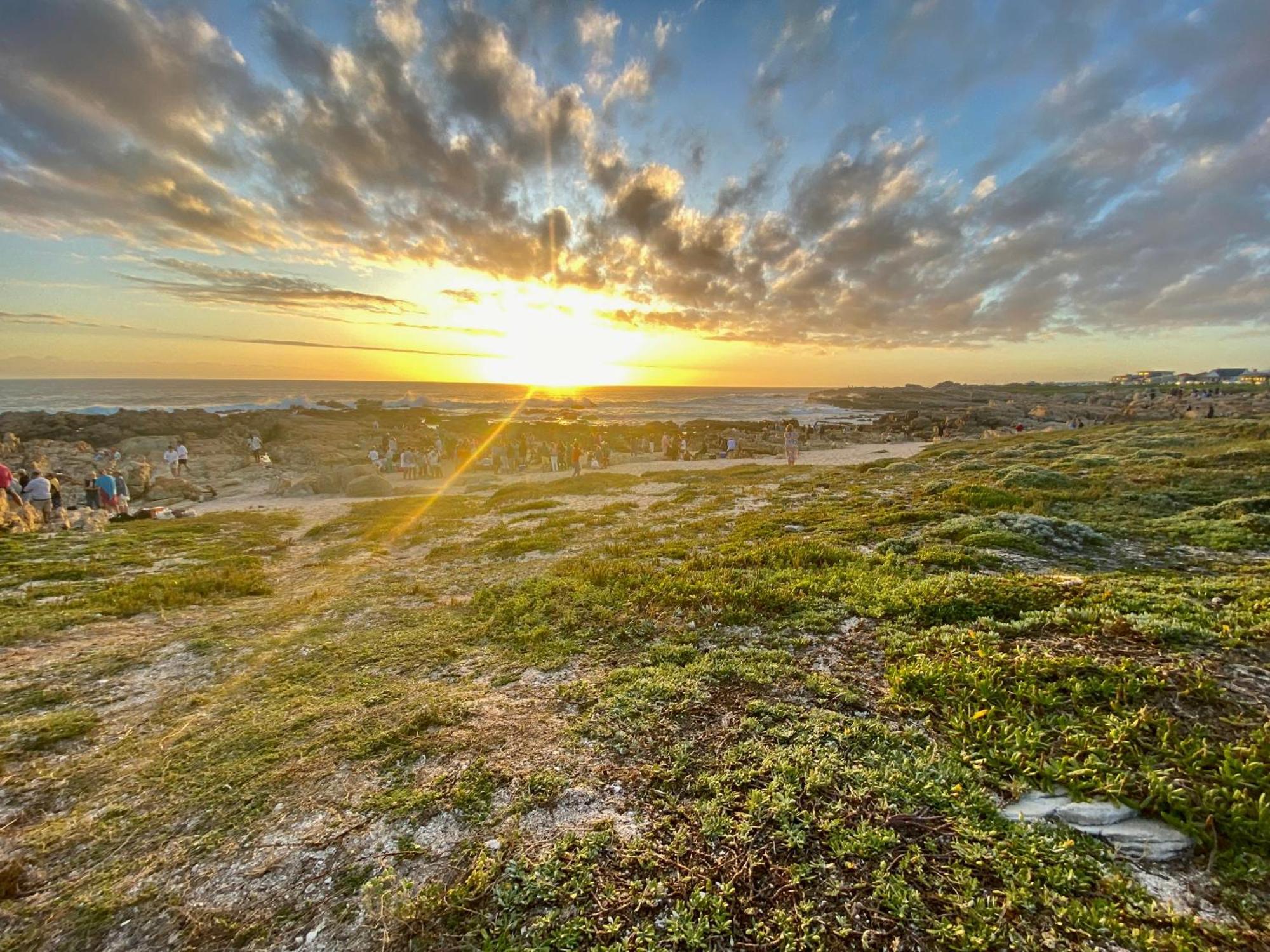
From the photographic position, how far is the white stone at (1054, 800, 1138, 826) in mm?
3057

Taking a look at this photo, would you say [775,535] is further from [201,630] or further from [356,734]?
[201,630]

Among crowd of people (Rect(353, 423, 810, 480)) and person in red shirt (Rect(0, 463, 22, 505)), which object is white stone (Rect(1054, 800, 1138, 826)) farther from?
person in red shirt (Rect(0, 463, 22, 505))

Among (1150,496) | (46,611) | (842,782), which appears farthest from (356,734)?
(1150,496)

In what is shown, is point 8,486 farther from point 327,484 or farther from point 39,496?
point 327,484

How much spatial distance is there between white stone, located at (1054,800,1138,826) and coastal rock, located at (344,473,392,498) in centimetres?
2599

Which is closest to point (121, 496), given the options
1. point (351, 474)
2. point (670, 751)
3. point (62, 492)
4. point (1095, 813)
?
point (62, 492)

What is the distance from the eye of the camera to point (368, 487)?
2452 cm

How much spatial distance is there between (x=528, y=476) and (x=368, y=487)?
874cm

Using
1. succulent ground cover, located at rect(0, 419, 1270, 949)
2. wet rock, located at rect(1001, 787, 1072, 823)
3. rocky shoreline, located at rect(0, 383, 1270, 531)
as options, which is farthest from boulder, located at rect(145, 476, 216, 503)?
wet rock, located at rect(1001, 787, 1072, 823)

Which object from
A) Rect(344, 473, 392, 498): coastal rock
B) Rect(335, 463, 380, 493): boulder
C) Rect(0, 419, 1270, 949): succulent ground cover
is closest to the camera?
Rect(0, 419, 1270, 949): succulent ground cover

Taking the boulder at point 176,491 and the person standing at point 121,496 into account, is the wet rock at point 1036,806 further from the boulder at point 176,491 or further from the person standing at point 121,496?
the boulder at point 176,491

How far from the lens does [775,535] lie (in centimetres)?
1101

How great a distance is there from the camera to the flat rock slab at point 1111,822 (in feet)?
9.37

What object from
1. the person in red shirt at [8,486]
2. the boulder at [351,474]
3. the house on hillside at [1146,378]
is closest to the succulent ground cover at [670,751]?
the person in red shirt at [8,486]
